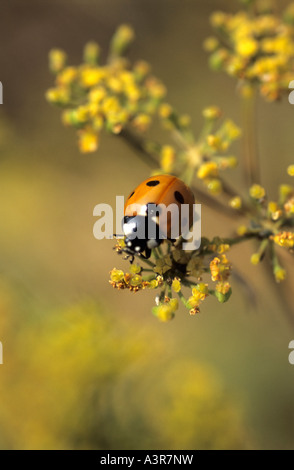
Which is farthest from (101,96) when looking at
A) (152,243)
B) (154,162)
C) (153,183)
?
(152,243)

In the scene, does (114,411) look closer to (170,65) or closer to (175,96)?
(175,96)

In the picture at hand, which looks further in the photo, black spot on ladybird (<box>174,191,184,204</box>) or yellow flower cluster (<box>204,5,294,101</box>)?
yellow flower cluster (<box>204,5,294,101</box>)

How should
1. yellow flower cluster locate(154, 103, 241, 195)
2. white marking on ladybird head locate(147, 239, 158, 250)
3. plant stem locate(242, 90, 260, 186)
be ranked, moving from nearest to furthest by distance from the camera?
white marking on ladybird head locate(147, 239, 158, 250) → yellow flower cluster locate(154, 103, 241, 195) → plant stem locate(242, 90, 260, 186)

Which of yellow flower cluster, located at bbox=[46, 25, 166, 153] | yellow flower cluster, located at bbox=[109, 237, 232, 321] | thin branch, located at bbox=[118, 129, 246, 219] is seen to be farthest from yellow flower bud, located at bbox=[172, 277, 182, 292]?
yellow flower cluster, located at bbox=[46, 25, 166, 153]

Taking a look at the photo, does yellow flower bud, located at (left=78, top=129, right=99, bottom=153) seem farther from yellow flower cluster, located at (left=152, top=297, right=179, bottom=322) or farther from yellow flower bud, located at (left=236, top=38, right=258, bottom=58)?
yellow flower cluster, located at (left=152, top=297, right=179, bottom=322)

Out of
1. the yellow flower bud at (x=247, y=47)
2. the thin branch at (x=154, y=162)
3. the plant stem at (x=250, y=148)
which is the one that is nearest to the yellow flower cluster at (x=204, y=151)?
the thin branch at (x=154, y=162)
